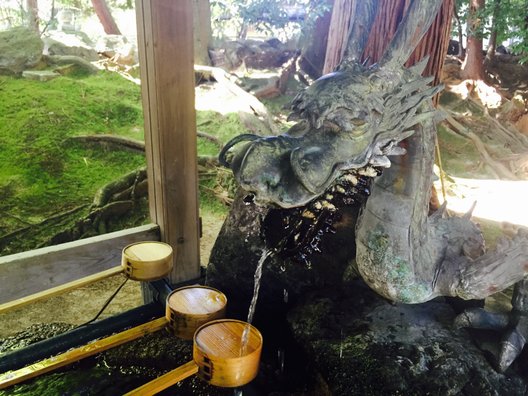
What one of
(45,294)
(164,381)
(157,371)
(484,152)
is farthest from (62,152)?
(484,152)

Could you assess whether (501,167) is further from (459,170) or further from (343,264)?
(343,264)

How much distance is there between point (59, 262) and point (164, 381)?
4.28 ft

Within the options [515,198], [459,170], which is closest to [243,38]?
[459,170]

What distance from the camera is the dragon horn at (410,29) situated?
3.81 ft

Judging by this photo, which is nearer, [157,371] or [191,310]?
[191,310]

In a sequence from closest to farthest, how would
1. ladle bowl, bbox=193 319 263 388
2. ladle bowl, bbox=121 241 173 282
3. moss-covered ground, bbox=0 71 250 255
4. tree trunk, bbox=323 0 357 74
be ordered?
ladle bowl, bbox=193 319 263 388
ladle bowl, bbox=121 241 173 282
tree trunk, bbox=323 0 357 74
moss-covered ground, bbox=0 71 250 255

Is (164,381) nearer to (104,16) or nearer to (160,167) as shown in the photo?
(160,167)

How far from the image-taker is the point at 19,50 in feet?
19.2

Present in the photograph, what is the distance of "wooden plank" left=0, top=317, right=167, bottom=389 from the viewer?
4.72 feet

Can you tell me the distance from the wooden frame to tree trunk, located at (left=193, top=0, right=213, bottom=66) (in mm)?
6463

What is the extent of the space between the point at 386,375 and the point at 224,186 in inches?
163

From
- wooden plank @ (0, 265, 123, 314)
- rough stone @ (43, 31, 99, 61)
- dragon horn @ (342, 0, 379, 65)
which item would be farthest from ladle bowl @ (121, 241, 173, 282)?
rough stone @ (43, 31, 99, 61)

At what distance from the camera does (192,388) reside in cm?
171

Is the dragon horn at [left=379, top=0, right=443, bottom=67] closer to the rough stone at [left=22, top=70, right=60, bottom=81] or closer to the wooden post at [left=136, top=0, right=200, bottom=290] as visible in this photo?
the wooden post at [left=136, top=0, right=200, bottom=290]
